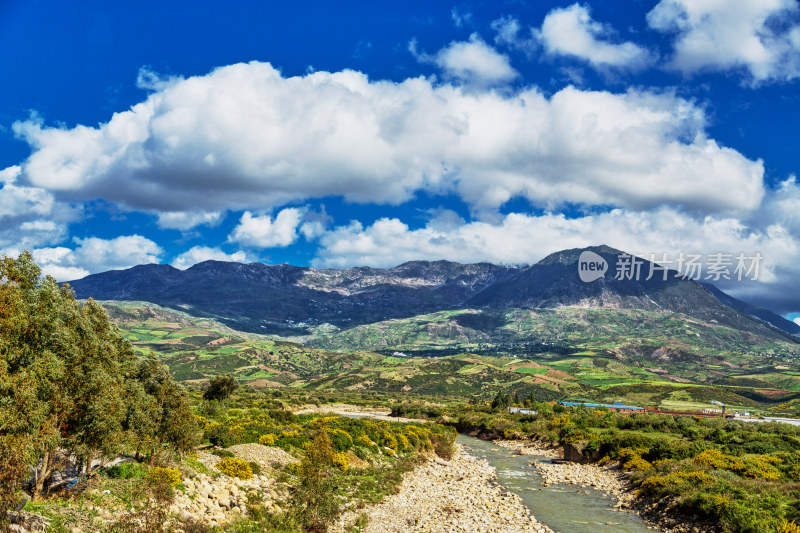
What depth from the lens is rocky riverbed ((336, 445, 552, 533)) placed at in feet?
135

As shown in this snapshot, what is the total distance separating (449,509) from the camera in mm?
47188

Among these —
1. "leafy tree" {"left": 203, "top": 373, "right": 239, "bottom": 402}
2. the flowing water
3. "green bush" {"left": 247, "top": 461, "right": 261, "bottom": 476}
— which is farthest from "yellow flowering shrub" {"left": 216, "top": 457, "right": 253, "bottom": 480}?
"leafy tree" {"left": 203, "top": 373, "right": 239, "bottom": 402}

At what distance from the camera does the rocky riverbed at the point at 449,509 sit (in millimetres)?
41162

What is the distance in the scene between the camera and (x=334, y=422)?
257ft

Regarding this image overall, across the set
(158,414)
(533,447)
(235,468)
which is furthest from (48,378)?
(533,447)

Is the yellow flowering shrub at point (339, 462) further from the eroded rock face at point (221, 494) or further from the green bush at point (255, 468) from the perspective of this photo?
the green bush at point (255, 468)

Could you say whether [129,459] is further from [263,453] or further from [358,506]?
[358,506]

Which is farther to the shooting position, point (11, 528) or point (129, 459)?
point (129, 459)

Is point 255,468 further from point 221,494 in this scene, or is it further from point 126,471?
point 126,471

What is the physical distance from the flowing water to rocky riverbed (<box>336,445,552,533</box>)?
6.39 feet

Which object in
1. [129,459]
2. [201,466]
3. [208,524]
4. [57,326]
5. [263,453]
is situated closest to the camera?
[57,326]

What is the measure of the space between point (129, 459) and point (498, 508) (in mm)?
35884

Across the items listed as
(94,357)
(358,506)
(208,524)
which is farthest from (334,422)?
(94,357)

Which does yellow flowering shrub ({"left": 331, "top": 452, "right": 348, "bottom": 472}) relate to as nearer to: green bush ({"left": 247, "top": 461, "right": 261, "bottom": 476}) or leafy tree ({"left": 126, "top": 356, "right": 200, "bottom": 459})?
green bush ({"left": 247, "top": 461, "right": 261, "bottom": 476})
